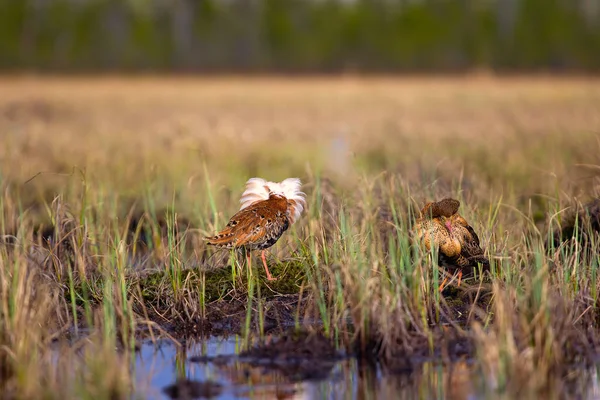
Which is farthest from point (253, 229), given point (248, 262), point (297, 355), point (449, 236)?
point (449, 236)

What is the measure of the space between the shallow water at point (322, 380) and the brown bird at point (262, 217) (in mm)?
1079

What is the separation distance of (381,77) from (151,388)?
36007 mm

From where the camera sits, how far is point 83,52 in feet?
177

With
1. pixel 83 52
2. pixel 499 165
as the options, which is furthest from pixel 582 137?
pixel 83 52

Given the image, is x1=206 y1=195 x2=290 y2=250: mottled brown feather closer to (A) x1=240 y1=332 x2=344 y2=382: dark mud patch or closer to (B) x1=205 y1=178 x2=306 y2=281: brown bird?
→ (B) x1=205 y1=178 x2=306 y2=281: brown bird

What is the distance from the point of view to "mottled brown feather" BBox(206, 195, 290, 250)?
6.41 metres

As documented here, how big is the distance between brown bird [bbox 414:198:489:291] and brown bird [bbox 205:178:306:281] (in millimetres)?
993

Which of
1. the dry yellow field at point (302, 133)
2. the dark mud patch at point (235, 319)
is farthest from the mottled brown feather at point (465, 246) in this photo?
the dark mud patch at point (235, 319)

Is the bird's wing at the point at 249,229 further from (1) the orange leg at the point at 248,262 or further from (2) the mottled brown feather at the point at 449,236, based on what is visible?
(2) the mottled brown feather at the point at 449,236

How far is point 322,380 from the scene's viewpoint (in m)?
5.13

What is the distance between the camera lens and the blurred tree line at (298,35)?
164 ft

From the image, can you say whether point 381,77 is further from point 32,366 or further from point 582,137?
point 32,366

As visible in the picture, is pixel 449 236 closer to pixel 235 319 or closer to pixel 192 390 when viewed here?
pixel 235 319

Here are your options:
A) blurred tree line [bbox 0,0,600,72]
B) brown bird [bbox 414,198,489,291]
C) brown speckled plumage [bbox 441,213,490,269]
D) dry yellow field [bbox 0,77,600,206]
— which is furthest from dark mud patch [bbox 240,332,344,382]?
blurred tree line [bbox 0,0,600,72]
